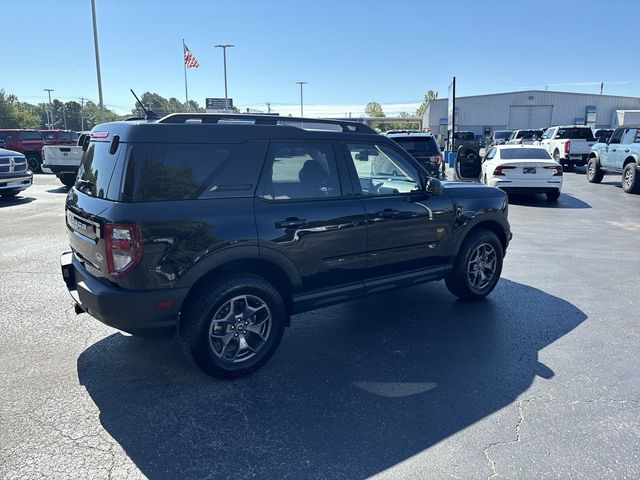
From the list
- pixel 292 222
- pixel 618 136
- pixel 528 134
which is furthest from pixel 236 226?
pixel 528 134

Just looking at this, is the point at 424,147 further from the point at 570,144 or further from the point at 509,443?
the point at 570,144

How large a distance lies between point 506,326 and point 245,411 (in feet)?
9.09

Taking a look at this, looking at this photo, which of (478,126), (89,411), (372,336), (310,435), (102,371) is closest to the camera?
(310,435)

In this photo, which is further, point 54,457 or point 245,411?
point 245,411

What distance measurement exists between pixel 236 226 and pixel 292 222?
486mm

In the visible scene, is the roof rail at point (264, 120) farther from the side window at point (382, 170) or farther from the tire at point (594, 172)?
the tire at point (594, 172)

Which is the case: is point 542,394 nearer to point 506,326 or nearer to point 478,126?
point 506,326

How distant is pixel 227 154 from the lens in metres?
3.61

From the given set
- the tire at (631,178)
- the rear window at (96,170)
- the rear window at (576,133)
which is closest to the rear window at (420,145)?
the tire at (631,178)

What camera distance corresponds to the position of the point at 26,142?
923 inches

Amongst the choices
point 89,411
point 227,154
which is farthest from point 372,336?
point 89,411

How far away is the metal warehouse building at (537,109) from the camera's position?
57.9 m

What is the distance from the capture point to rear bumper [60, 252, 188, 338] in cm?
324

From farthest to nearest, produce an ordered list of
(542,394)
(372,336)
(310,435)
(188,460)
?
(372,336) → (542,394) → (310,435) → (188,460)
